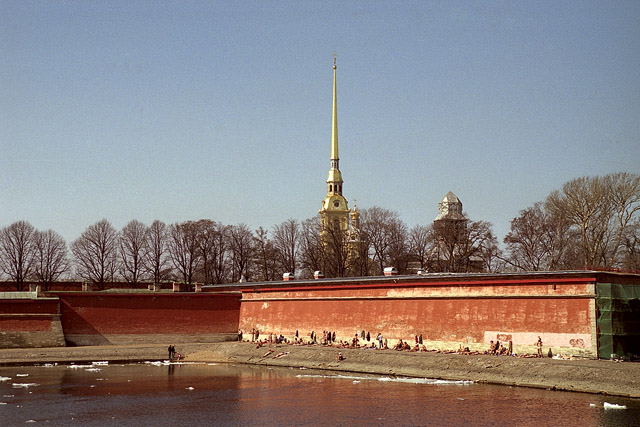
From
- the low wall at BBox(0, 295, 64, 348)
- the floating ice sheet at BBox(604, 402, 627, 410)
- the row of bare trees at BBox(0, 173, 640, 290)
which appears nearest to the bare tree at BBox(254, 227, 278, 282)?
the row of bare trees at BBox(0, 173, 640, 290)

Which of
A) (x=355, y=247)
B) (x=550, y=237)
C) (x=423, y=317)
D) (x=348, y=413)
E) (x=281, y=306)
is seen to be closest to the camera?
(x=348, y=413)

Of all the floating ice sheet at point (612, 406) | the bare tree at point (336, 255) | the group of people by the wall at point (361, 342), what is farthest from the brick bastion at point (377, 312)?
the bare tree at point (336, 255)

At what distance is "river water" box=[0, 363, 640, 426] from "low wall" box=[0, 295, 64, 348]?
1120 centimetres

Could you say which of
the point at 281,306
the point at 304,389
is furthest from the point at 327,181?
the point at 304,389

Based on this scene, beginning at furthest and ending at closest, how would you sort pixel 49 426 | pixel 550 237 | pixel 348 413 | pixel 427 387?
pixel 550 237
pixel 427 387
pixel 348 413
pixel 49 426

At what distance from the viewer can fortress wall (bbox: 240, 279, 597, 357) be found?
1501 inches

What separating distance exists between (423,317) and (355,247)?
34.8 metres

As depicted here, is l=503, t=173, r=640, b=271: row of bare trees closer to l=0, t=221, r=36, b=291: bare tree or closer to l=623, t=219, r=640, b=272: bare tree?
l=623, t=219, r=640, b=272: bare tree

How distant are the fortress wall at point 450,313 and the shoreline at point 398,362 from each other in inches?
64.3

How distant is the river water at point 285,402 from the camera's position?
28.2 meters

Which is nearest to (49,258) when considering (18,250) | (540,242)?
(18,250)

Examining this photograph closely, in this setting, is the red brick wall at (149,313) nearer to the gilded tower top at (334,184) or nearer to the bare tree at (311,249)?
the bare tree at (311,249)

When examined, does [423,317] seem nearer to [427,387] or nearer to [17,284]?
[427,387]

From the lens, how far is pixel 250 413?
30.1 metres
